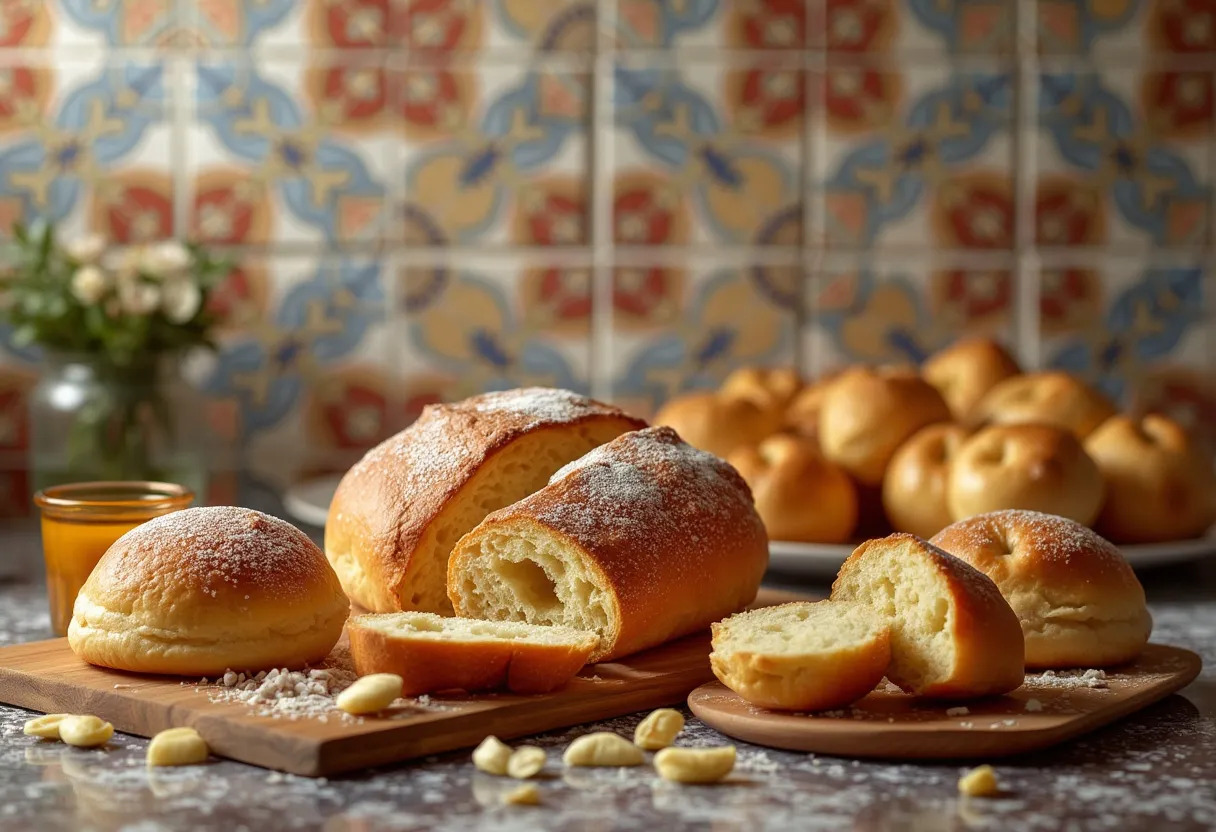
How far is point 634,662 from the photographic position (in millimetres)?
1210

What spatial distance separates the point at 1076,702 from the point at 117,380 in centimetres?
134

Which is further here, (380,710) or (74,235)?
(74,235)

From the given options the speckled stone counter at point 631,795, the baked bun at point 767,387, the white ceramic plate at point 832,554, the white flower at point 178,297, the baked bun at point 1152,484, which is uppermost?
the white flower at point 178,297

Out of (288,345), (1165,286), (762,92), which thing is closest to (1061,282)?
(1165,286)

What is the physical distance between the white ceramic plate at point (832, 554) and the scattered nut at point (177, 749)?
69 centimetres

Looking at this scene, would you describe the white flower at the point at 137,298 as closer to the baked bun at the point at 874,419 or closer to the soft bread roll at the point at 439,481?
the soft bread roll at the point at 439,481

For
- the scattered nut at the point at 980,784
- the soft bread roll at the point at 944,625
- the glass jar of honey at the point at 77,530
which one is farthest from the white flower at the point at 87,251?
the scattered nut at the point at 980,784

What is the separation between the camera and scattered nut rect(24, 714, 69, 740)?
1.06 meters

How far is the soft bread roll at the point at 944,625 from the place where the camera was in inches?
42.0

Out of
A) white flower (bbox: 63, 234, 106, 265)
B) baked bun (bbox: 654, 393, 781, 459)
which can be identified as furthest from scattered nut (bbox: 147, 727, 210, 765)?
white flower (bbox: 63, 234, 106, 265)

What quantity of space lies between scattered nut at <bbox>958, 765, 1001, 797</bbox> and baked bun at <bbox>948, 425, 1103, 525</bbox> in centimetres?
62

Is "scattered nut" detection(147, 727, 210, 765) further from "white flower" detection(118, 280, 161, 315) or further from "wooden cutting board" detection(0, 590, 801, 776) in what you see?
"white flower" detection(118, 280, 161, 315)

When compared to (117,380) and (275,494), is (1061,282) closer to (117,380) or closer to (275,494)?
(275,494)

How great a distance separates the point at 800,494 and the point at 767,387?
346 millimetres
